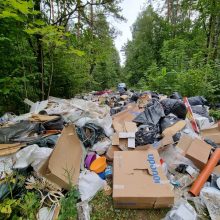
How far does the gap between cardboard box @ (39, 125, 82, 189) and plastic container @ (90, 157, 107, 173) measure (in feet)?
0.51

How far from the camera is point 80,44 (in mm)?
5328

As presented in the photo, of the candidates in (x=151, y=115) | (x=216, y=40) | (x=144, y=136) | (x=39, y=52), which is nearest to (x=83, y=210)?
(x=144, y=136)

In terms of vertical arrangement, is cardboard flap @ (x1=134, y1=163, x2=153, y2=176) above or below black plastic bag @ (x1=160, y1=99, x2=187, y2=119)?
below

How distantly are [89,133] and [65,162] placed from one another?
0.68m

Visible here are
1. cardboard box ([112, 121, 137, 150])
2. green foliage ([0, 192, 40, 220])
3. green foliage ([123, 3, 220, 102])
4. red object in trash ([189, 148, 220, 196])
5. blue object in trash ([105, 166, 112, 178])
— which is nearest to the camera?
green foliage ([0, 192, 40, 220])

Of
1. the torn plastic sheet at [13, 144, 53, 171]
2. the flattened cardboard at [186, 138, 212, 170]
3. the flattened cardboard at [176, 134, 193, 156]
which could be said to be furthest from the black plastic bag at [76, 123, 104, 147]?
the flattened cardboard at [186, 138, 212, 170]

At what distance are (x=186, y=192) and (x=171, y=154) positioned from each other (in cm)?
50

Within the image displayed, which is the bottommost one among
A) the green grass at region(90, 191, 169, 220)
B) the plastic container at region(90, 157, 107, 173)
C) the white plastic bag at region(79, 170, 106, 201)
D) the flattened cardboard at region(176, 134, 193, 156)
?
the green grass at region(90, 191, 169, 220)

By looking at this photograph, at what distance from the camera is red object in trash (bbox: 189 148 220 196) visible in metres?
1.86

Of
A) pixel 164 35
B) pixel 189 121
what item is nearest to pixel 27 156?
pixel 189 121

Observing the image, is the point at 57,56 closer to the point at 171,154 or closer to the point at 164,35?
the point at 171,154

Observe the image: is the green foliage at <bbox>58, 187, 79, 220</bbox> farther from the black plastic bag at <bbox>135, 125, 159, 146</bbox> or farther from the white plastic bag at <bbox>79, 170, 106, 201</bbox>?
the black plastic bag at <bbox>135, 125, 159, 146</bbox>

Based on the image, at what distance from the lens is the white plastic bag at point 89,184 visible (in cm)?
180

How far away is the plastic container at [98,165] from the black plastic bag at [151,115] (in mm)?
994
